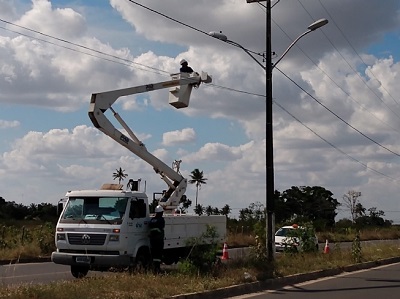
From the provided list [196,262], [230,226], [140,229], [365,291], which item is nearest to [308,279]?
[365,291]

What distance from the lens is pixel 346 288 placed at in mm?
15656

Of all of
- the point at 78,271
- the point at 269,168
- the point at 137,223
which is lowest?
the point at 78,271

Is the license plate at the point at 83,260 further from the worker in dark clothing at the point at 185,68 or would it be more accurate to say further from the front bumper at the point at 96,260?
the worker in dark clothing at the point at 185,68

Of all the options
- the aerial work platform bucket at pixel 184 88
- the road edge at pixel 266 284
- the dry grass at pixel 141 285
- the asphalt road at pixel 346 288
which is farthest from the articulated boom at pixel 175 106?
the asphalt road at pixel 346 288

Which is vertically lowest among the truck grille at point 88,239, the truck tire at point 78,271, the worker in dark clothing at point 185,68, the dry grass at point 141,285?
the dry grass at point 141,285

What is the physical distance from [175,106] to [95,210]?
205 inches

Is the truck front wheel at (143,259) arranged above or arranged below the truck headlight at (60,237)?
below

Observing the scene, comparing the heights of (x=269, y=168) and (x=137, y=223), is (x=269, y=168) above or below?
above

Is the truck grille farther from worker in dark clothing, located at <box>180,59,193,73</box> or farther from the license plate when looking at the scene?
worker in dark clothing, located at <box>180,59,193,73</box>

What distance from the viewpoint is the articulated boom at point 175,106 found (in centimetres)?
1856

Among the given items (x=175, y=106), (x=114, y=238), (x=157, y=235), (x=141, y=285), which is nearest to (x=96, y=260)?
(x=114, y=238)

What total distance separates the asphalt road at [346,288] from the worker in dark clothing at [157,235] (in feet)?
10.9

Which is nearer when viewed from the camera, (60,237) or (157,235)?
(60,237)

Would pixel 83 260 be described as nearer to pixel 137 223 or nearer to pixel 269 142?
pixel 137 223
